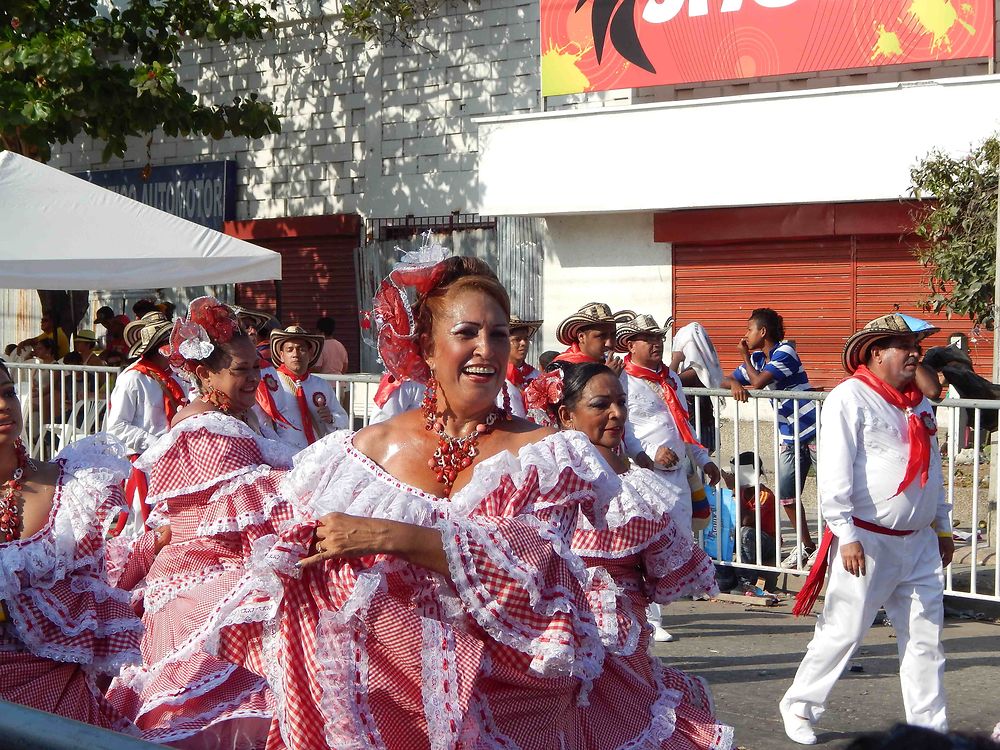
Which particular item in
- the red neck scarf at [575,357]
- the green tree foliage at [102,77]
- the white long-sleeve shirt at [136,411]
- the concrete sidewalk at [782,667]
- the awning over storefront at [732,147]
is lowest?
the concrete sidewalk at [782,667]

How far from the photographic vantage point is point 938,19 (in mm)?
14406

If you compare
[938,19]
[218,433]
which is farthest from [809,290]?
[218,433]

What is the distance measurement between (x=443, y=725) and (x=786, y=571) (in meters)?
6.16

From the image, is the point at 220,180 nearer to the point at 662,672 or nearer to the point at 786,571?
the point at 786,571

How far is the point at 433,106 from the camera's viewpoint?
713 inches

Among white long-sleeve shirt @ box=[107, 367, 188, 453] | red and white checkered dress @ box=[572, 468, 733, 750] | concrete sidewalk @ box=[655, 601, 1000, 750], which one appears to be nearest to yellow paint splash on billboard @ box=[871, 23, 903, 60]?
concrete sidewalk @ box=[655, 601, 1000, 750]

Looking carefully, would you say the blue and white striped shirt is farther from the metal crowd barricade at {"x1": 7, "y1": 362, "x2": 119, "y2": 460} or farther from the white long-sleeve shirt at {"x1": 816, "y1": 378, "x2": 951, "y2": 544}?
the metal crowd barricade at {"x1": 7, "y1": 362, "x2": 119, "y2": 460}

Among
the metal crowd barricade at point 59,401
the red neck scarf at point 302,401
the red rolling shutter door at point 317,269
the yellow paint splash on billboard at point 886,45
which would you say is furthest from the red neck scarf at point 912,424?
the red rolling shutter door at point 317,269

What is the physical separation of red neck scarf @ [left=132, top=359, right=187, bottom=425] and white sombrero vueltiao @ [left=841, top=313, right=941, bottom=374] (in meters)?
4.02

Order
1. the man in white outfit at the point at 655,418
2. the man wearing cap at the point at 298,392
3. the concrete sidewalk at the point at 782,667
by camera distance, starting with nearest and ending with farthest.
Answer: the concrete sidewalk at the point at 782,667 < the man in white outfit at the point at 655,418 < the man wearing cap at the point at 298,392

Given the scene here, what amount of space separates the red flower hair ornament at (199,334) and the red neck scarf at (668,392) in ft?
11.3

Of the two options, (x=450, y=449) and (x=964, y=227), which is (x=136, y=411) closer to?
(x=450, y=449)

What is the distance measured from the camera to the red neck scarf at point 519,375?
884 cm

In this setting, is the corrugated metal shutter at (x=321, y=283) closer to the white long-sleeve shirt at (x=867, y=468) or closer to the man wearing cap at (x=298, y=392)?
the man wearing cap at (x=298, y=392)
